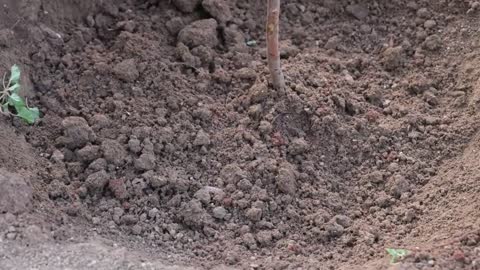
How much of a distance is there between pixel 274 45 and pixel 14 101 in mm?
1267

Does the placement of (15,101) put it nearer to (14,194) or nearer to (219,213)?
(14,194)

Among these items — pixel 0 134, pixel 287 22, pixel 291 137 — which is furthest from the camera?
pixel 287 22

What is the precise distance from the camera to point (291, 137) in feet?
12.9

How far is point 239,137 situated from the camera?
3857 mm

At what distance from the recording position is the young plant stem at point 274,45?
366 cm

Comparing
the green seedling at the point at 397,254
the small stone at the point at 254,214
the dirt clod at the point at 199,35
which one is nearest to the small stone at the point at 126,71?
the dirt clod at the point at 199,35

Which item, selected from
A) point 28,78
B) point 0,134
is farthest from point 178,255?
point 28,78

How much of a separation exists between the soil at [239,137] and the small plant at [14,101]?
0.06 m

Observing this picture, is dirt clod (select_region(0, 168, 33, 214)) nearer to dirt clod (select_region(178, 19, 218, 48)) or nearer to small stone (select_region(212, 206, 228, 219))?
small stone (select_region(212, 206, 228, 219))

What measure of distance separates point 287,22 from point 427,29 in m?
0.81

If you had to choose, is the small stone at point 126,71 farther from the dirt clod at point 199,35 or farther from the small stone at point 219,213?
the small stone at point 219,213

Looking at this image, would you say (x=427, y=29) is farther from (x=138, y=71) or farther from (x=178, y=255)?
(x=178, y=255)

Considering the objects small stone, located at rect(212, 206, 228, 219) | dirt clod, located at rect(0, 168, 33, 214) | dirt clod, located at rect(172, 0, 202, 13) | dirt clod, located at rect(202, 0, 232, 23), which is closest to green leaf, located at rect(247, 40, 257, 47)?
dirt clod, located at rect(202, 0, 232, 23)

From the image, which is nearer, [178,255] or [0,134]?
[178,255]
